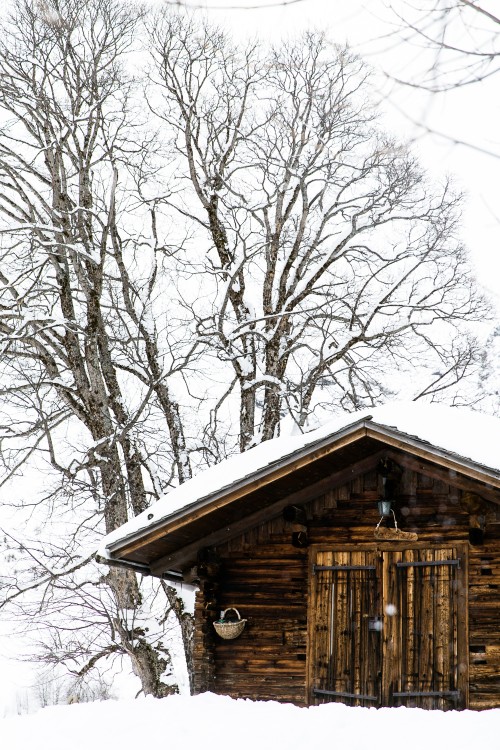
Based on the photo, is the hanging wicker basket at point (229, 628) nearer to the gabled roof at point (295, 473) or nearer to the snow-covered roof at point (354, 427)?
the gabled roof at point (295, 473)

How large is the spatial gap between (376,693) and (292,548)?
1.82 m

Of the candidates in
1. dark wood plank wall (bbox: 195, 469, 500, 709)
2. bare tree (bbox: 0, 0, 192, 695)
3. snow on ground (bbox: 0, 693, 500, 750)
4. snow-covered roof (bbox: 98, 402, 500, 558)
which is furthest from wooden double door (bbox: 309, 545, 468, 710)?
bare tree (bbox: 0, 0, 192, 695)

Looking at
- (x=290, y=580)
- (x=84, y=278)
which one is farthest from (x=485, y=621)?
(x=84, y=278)

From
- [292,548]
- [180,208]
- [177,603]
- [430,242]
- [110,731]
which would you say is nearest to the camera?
[110,731]

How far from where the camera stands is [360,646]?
31.5 ft

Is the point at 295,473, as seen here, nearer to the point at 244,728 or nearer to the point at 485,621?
the point at 485,621

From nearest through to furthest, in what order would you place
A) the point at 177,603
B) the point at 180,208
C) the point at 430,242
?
the point at 177,603 < the point at 430,242 < the point at 180,208

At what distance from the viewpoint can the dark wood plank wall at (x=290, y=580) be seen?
947 centimetres

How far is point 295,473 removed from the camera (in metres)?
9.75

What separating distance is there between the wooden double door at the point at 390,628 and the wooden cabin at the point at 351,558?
0.04ft

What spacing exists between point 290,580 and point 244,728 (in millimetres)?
3512

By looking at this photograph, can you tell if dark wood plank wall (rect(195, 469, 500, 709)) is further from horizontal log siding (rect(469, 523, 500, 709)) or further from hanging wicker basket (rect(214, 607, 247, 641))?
hanging wicker basket (rect(214, 607, 247, 641))

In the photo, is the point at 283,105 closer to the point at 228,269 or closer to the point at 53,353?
the point at 228,269

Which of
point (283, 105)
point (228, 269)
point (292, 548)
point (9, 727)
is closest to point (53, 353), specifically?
point (228, 269)
